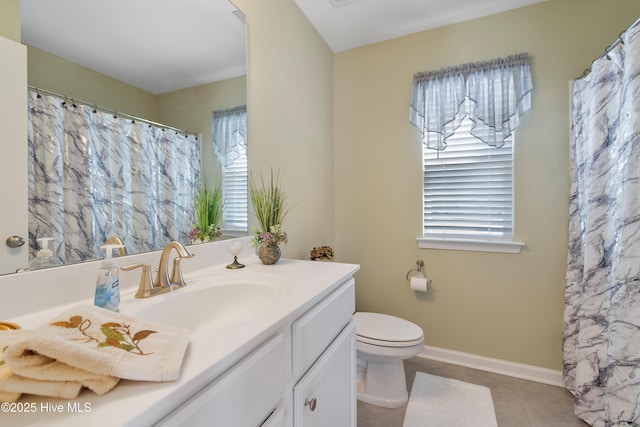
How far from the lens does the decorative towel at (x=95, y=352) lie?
378 mm

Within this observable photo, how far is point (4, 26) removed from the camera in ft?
2.15

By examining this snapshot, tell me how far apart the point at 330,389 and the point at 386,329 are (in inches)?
29.3

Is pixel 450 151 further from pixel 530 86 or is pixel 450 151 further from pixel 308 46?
Result: pixel 308 46

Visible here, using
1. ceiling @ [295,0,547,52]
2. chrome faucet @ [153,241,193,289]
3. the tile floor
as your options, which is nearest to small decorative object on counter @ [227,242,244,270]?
chrome faucet @ [153,241,193,289]

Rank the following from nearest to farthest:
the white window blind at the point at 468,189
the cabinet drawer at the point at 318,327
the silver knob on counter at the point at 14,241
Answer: the silver knob on counter at the point at 14,241, the cabinet drawer at the point at 318,327, the white window blind at the point at 468,189

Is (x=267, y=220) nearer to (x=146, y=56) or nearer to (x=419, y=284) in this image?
(x=146, y=56)

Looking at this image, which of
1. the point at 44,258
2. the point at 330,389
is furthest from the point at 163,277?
the point at 330,389

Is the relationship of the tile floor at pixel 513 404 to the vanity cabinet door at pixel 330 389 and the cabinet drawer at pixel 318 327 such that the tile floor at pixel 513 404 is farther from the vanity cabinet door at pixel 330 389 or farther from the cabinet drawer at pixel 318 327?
the cabinet drawer at pixel 318 327

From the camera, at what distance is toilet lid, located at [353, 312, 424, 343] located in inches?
60.3

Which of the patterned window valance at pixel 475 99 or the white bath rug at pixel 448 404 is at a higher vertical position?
the patterned window valance at pixel 475 99

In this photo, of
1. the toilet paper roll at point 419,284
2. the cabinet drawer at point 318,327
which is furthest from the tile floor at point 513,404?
the cabinet drawer at point 318,327

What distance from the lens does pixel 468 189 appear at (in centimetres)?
195

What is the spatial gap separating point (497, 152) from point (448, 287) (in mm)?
1011

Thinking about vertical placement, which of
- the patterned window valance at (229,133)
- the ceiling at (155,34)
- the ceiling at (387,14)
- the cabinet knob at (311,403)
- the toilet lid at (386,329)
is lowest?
the toilet lid at (386,329)
